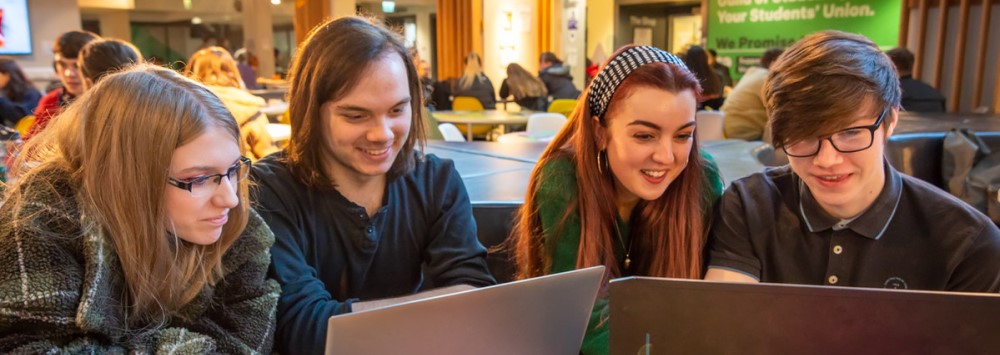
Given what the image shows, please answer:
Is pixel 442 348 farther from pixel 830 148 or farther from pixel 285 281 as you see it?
pixel 830 148

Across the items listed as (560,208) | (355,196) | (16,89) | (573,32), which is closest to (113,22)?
(16,89)

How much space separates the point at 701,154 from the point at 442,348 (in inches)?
34.6

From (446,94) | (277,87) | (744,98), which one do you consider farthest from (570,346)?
(277,87)

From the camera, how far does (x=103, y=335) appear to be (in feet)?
2.85

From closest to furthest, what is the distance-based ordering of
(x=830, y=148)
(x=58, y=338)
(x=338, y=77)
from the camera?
(x=58, y=338), (x=830, y=148), (x=338, y=77)

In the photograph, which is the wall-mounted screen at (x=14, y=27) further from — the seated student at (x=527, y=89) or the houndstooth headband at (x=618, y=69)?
the houndstooth headband at (x=618, y=69)

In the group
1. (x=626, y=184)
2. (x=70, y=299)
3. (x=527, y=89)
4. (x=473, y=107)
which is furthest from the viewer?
(x=473, y=107)

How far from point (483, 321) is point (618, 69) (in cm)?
72

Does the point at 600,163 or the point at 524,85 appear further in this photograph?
the point at 524,85

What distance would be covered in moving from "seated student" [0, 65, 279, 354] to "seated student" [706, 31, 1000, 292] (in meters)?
0.84

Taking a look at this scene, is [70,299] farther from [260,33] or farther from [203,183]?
[260,33]

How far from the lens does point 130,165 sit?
907mm

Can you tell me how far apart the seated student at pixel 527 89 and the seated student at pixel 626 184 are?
5470 mm

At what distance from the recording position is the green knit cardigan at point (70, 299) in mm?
800
